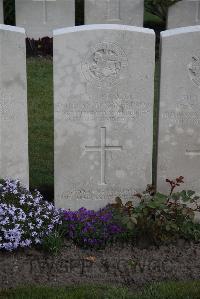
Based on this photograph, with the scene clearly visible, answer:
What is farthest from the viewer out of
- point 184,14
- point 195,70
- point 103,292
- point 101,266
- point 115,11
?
point 184,14

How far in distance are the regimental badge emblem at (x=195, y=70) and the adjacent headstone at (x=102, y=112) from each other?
0.36 meters

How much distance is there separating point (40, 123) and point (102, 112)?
3491 mm

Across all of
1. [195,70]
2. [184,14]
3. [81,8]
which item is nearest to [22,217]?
[195,70]

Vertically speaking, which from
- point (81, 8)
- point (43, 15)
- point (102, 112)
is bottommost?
point (102, 112)

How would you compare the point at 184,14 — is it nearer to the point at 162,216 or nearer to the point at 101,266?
the point at 162,216

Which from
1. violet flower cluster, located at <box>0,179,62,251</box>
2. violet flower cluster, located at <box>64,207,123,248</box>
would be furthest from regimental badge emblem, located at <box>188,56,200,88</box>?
violet flower cluster, located at <box>0,179,62,251</box>

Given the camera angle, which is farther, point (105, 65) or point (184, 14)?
point (184, 14)

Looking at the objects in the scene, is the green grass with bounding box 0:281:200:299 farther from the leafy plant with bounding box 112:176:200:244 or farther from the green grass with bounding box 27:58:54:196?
the green grass with bounding box 27:58:54:196


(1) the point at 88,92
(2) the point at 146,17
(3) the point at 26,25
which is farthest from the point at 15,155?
(2) the point at 146,17

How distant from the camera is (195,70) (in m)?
5.56

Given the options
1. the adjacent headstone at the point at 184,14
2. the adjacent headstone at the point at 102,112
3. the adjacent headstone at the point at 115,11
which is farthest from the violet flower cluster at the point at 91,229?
the adjacent headstone at the point at 184,14

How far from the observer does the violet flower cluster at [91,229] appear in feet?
17.7

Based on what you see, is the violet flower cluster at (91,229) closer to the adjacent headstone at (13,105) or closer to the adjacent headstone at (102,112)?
the adjacent headstone at (102,112)

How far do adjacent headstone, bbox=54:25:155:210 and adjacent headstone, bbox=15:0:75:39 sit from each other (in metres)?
8.90
